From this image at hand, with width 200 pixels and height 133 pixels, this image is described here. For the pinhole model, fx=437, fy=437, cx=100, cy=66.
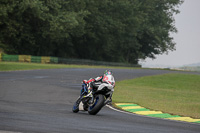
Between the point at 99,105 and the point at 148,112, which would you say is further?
the point at 148,112

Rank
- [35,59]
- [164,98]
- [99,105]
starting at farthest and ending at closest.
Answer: [35,59]
[164,98]
[99,105]

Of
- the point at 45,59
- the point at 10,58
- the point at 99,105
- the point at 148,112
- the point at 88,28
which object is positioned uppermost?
the point at 88,28

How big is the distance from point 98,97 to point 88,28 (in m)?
67.8

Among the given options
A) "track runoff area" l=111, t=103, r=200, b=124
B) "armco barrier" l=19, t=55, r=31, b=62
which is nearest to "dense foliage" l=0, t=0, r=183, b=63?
"armco barrier" l=19, t=55, r=31, b=62

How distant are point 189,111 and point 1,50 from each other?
45.1 meters

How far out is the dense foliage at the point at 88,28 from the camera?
64312 mm

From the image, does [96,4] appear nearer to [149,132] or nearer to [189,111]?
[189,111]

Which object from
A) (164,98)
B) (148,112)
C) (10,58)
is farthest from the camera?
(10,58)

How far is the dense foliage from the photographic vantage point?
6431cm

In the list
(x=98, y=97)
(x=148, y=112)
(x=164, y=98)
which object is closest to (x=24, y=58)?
(x=164, y=98)

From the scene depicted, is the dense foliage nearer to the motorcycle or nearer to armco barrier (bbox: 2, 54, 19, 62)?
armco barrier (bbox: 2, 54, 19, 62)

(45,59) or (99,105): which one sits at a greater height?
(45,59)

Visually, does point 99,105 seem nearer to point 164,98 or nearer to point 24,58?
point 164,98

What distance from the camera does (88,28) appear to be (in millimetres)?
81000
